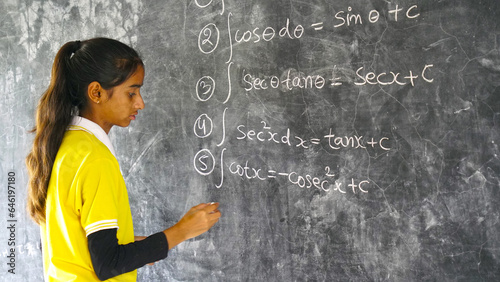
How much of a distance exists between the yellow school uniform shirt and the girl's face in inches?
2.9

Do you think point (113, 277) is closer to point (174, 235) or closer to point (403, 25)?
point (174, 235)

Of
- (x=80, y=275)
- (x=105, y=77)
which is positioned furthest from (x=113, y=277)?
(x=105, y=77)

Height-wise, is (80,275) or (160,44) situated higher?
(160,44)

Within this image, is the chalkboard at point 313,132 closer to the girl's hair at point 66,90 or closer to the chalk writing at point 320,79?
the chalk writing at point 320,79

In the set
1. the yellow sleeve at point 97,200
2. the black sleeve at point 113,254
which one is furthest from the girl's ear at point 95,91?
the black sleeve at point 113,254

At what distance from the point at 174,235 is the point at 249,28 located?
1038 millimetres

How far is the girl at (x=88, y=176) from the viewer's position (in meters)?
1.11

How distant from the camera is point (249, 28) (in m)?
1.87

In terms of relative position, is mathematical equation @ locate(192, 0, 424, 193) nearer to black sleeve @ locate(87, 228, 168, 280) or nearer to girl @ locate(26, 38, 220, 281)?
girl @ locate(26, 38, 220, 281)

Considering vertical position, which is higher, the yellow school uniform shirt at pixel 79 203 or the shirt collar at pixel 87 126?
the shirt collar at pixel 87 126

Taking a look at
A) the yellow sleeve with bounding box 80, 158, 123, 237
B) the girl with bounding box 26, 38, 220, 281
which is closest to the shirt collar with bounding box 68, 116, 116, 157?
the girl with bounding box 26, 38, 220, 281

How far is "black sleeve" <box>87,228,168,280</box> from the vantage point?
1.08 meters

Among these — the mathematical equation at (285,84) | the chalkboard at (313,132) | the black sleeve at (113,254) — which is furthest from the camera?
the mathematical equation at (285,84)

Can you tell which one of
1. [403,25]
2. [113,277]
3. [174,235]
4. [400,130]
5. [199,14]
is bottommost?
[113,277]
